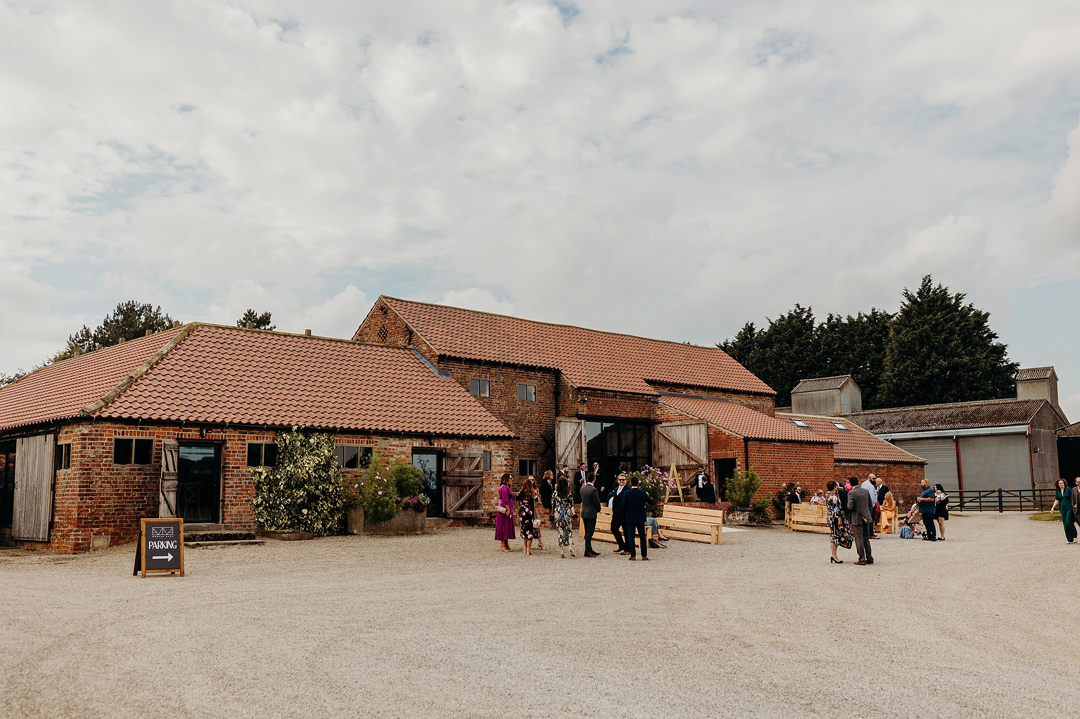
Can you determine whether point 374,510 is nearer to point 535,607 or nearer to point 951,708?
point 535,607

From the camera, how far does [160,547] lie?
12.6 meters

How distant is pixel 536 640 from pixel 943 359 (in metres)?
55.4

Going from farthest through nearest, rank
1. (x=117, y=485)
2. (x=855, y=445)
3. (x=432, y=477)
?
(x=855, y=445) < (x=432, y=477) < (x=117, y=485)

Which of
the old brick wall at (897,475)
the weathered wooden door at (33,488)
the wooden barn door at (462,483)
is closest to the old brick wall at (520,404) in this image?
the wooden barn door at (462,483)

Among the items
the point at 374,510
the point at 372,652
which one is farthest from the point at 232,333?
the point at 372,652

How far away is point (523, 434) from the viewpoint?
2681cm

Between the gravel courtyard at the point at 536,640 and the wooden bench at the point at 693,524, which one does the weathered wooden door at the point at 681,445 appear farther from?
the gravel courtyard at the point at 536,640

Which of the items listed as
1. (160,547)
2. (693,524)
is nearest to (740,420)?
(693,524)

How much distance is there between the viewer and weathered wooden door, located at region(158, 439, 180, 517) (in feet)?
55.9

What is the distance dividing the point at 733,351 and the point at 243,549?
5375 centimetres

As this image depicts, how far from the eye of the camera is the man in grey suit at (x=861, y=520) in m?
15.1

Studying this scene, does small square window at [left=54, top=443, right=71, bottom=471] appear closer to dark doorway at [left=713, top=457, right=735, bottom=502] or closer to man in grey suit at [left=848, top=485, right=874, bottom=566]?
man in grey suit at [left=848, top=485, right=874, bottom=566]

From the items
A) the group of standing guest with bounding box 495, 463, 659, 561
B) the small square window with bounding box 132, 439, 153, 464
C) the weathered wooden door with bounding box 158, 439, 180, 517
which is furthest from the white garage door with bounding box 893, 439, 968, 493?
the small square window with bounding box 132, 439, 153, 464

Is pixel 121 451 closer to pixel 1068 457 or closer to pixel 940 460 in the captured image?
pixel 940 460
